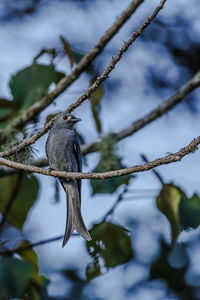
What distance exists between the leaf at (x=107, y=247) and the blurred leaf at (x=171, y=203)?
1.44 ft

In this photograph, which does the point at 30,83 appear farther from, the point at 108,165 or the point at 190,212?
the point at 190,212

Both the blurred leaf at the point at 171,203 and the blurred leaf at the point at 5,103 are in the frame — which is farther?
the blurred leaf at the point at 5,103

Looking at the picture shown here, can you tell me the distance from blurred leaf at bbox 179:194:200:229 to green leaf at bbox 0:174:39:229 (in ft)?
4.37

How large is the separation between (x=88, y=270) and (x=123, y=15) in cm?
240

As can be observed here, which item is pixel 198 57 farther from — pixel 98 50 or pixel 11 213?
pixel 11 213

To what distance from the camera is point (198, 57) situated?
690 cm

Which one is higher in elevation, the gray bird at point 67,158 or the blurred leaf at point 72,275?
the gray bird at point 67,158

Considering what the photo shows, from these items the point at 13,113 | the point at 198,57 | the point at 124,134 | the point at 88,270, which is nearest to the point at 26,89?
the point at 13,113

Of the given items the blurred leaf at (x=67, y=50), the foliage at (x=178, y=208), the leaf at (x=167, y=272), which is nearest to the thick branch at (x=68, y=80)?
the blurred leaf at (x=67, y=50)

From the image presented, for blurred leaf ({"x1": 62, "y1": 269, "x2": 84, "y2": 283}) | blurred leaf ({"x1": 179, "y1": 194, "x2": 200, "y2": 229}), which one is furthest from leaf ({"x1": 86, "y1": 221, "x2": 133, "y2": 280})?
blurred leaf ({"x1": 62, "y1": 269, "x2": 84, "y2": 283})

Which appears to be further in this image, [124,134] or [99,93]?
[124,134]

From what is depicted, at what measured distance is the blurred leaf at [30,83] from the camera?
4.96 metres

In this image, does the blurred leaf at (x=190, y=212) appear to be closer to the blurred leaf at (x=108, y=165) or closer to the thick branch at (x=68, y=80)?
the blurred leaf at (x=108, y=165)

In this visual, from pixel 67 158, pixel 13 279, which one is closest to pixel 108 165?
pixel 67 158
